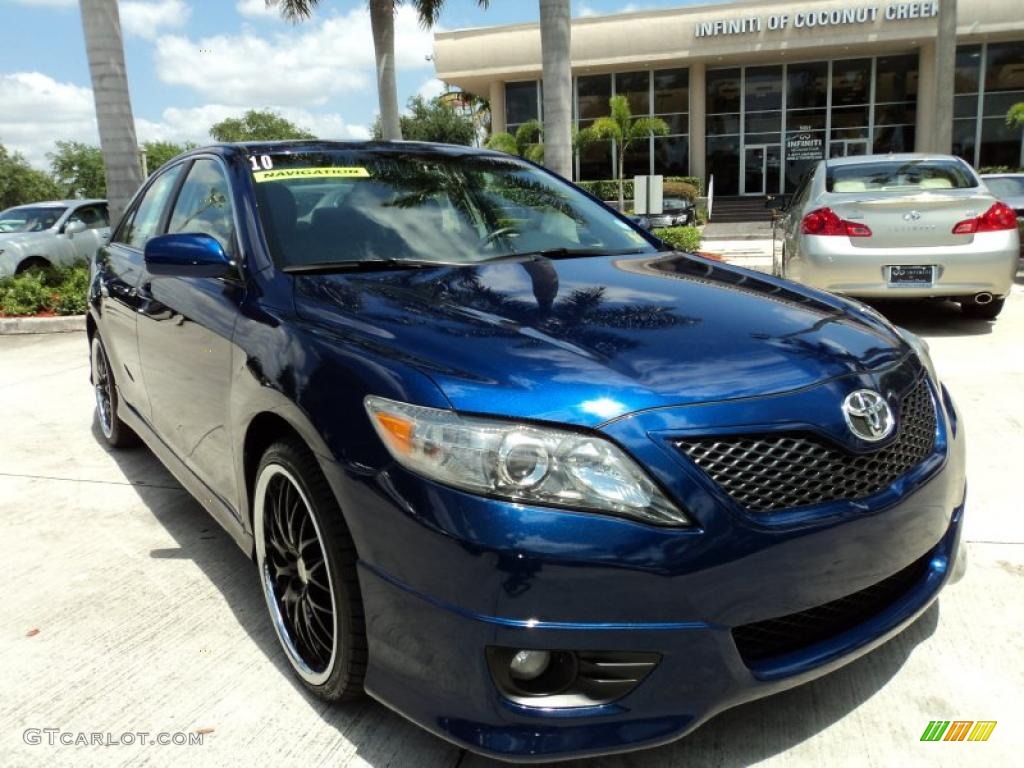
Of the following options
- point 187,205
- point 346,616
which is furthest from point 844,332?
point 187,205

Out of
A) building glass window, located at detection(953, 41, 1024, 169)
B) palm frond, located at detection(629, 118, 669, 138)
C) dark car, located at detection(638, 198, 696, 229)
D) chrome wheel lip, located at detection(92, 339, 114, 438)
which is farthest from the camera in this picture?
building glass window, located at detection(953, 41, 1024, 169)

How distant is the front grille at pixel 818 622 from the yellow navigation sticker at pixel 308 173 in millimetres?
2197

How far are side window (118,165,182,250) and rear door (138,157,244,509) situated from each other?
0.78ft

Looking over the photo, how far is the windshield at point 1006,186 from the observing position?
13.3 meters

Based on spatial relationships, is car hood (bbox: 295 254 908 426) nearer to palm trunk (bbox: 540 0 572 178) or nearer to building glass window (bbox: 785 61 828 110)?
palm trunk (bbox: 540 0 572 178)

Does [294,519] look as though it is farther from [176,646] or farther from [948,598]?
[948,598]

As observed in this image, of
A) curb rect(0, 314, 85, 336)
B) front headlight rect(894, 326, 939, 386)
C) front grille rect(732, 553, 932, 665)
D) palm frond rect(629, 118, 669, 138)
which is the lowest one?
curb rect(0, 314, 85, 336)

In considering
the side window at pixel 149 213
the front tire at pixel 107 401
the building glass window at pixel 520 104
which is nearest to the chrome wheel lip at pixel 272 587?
the side window at pixel 149 213

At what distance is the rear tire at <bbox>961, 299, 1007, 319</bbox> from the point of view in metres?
7.14

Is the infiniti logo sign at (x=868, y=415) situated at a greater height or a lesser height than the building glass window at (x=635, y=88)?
lesser

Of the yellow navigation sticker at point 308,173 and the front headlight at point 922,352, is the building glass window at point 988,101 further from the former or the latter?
the yellow navigation sticker at point 308,173

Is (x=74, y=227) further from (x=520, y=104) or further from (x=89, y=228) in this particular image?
(x=520, y=104)

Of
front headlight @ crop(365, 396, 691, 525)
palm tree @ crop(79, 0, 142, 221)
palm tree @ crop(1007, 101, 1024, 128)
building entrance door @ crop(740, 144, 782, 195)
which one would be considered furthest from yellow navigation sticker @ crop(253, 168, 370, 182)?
building entrance door @ crop(740, 144, 782, 195)

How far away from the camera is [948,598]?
278cm
